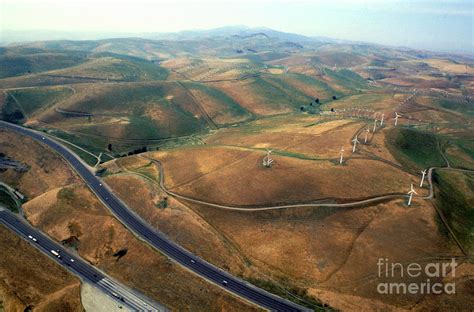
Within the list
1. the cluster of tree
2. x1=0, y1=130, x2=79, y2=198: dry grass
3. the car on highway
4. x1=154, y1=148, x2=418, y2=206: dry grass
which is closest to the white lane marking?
the car on highway

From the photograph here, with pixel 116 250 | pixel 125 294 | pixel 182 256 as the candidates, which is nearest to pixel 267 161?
pixel 182 256

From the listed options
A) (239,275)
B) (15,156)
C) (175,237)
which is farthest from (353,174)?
(15,156)

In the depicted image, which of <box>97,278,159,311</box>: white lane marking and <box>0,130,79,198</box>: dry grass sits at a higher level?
<box>0,130,79,198</box>: dry grass

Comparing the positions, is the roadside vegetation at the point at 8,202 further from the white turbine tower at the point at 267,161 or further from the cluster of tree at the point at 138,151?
the white turbine tower at the point at 267,161

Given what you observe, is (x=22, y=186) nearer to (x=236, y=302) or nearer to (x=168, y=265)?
(x=168, y=265)

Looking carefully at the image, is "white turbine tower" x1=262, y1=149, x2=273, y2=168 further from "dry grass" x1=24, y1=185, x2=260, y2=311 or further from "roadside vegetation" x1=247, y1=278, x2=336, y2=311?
"dry grass" x1=24, y1=185, x2=260, y2=311

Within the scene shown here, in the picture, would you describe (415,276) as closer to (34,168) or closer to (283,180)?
(283,180)
